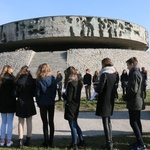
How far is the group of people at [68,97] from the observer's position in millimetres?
5527

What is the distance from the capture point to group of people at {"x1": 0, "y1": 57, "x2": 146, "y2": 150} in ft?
18.1

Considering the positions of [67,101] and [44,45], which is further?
[44,45]

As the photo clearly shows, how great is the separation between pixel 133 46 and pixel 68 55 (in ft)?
32.5

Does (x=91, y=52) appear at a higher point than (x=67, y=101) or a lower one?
higher

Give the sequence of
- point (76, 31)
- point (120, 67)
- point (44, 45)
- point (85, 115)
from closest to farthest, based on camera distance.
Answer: point (85, 115)
point (120, 67)
point (76, 31)
point (44, 45)

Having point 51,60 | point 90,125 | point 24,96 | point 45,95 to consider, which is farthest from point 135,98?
point 51,60

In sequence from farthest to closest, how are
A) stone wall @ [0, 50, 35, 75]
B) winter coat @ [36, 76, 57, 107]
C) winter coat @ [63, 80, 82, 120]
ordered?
1. stone wall @ [0, 50, 35, 75]
2. winter coat @ [36, 76, 57, 107]
3. winter coat @ [63, 80, 82, 120]

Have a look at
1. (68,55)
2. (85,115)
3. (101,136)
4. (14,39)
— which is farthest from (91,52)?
(101,136)

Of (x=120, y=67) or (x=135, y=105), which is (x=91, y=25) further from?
(x=135, y=105)

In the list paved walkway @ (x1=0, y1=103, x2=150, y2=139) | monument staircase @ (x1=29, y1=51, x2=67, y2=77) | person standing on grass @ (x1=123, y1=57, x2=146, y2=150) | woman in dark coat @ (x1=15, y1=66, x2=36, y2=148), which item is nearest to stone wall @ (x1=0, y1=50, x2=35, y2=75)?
monument staircase @ (x1=29, y1=51, x2=67, y2=77)

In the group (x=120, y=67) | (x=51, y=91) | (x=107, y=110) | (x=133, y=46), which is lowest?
(x=107, y=110)

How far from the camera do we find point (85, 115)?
973cm

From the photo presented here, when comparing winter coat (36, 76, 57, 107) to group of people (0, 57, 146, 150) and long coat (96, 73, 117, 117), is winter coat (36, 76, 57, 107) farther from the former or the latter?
long coat (96, 73, 117, 117)

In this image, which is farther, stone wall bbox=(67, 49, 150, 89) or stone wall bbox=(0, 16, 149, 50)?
stone wall bbox=(0, 16, 149, 50)
